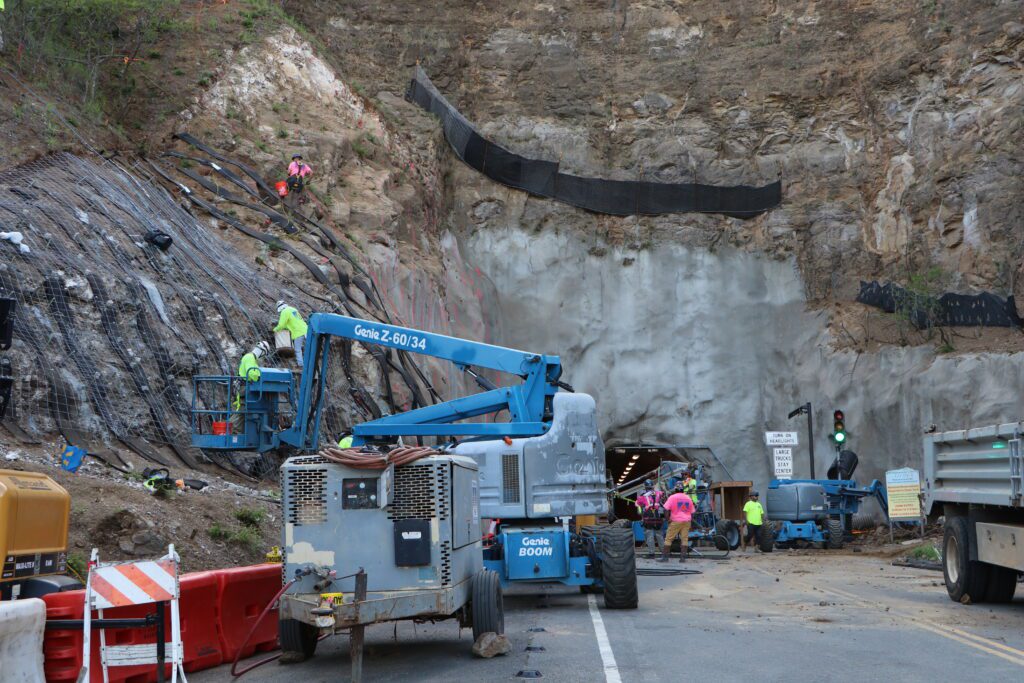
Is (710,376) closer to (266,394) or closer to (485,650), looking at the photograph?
(266,394)

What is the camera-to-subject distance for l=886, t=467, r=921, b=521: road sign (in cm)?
2567

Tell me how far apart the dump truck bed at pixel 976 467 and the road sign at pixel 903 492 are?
1023 centimetres

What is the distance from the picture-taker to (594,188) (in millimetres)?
39156

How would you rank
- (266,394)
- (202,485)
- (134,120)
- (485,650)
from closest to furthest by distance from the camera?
(485,650) < (202,485) < (266,394) < (134,120)

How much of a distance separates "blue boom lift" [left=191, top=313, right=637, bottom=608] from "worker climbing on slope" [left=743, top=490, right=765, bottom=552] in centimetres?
1517

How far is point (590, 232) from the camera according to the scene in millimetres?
38750

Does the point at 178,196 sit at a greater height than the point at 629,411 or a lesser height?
greater

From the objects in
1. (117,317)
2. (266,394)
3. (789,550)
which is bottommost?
(789,550)

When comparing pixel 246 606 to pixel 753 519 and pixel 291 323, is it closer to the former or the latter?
pixel 291 323

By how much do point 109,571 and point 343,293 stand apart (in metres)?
18.2

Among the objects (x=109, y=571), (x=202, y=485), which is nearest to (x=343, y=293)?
(x=202, y=485)

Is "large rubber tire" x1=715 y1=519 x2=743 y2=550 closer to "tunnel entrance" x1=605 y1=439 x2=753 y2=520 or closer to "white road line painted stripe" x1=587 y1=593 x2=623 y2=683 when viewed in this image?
"tunnel entrance" x1=605 y1=439 x2=753 y2=520

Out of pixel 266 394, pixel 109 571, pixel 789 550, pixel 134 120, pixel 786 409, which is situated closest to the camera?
pixel 109 571

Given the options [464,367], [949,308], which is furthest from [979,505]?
[949,308]
